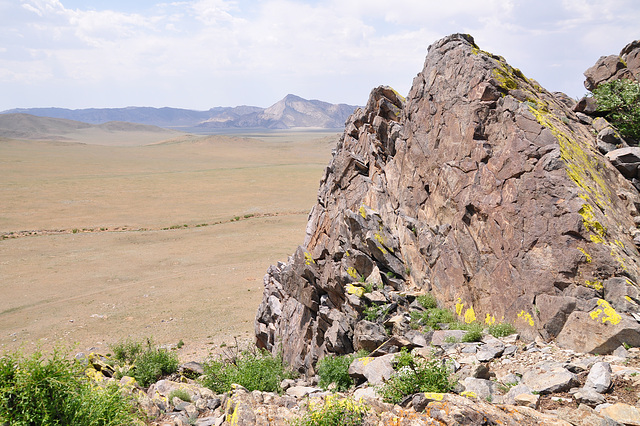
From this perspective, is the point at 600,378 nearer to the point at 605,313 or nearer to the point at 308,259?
the point at 605,313

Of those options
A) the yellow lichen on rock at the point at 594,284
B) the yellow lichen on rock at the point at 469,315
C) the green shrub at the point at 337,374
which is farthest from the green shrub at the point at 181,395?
the yellow lichen on rock at the point at 594,284

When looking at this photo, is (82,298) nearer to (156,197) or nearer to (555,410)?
(555,410)

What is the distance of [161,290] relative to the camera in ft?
105

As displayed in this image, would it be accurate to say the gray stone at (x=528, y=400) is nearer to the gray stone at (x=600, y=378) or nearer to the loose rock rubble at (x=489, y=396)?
the loose rock rubble at (x=489, y=396)

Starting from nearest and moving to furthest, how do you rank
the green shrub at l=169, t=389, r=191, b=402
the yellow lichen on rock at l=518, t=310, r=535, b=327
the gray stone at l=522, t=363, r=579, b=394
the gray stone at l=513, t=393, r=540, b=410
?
the gray stone at l=513, t=393, r=540, b=410, the gray stone at l=522, t=363, r=579, b=394, the yellow lichen on rock at l=518, t=310, r=535, b=327, the green shrub at l=169, t=389, r=191, b=402

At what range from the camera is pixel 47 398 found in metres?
7.16

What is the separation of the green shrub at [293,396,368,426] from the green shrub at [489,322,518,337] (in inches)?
216

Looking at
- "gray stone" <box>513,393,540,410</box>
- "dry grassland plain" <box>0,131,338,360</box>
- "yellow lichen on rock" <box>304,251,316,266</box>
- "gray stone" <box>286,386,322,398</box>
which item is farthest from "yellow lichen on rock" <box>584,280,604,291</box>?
"dry grassland plain" <box>0,131,338,360</box>

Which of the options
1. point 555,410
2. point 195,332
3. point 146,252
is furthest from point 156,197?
point 555,410

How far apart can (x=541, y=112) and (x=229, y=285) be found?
2524 centimetres

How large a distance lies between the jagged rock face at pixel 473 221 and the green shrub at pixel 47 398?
8531mm

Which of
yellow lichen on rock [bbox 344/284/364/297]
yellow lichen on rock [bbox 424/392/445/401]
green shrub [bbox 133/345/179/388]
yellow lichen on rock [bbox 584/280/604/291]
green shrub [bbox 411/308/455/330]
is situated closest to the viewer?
yellow lichen on rock [bbox 424/392/445/401]

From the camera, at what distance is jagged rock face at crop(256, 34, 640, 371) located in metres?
10.6

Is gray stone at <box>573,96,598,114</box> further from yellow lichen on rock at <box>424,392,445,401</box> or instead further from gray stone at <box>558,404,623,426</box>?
yellow lichen on rock at <box>424,392,445,401</box>
